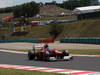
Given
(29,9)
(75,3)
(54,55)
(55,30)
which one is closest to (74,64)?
(54,55)

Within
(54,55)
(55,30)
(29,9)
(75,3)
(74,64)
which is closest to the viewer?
(74,64)

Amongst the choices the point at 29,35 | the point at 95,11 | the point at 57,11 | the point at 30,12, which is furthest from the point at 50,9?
the point at 29,35

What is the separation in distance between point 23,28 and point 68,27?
13193 mm

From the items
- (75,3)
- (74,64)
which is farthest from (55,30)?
(75,3)

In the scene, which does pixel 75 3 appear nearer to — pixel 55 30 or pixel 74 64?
pixel 55 30

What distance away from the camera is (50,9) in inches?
6344

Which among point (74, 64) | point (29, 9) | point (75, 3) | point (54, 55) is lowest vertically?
point (75, 3)

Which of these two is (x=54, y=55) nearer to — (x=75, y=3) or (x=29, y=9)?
(x=29, y=9)

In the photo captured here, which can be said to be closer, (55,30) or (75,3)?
(55,30)

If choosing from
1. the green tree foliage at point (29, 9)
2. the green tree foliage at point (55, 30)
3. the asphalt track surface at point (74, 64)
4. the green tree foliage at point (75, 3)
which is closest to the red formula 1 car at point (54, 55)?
the asphalt track surface at point (74, 64)

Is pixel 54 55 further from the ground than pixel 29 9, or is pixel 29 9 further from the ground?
pixel 54 55

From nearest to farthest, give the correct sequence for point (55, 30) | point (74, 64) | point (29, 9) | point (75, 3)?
point (74, 64)
point (55, 30)
point (29, 9)
point (75, 3)

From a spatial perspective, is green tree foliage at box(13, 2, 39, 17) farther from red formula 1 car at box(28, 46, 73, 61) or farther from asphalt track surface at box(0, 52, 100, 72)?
asphalt track surface at box(0, 52, 100, 72)

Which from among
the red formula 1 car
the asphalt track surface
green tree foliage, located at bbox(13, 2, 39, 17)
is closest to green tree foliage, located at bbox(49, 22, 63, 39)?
green tree foliage, located at bbox(13, 2, 39, 17)
